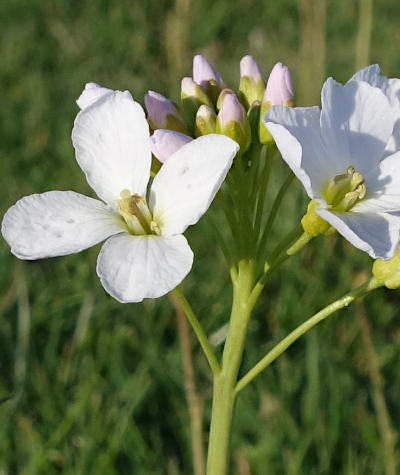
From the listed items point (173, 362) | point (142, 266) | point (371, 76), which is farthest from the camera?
point (173, 362)

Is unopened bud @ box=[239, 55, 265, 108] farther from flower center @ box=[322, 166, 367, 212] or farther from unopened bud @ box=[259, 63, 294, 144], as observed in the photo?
flower center @ box=[322, 166, 367, 212]

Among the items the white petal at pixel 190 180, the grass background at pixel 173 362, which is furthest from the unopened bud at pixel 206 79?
the grass background at pixel 173 362

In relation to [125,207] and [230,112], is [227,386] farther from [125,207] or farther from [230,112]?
[230,112]

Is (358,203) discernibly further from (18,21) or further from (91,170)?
(18,21)

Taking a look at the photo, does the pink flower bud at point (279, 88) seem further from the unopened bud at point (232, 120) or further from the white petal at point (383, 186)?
the white petal at point (383, 186)

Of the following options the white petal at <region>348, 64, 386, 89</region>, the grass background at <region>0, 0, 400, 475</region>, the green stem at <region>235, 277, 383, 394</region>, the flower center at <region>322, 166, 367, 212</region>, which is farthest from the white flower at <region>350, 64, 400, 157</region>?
the grass background at <region>0, 0, 400, 475</region>

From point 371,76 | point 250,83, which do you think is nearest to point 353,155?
point 371,76
